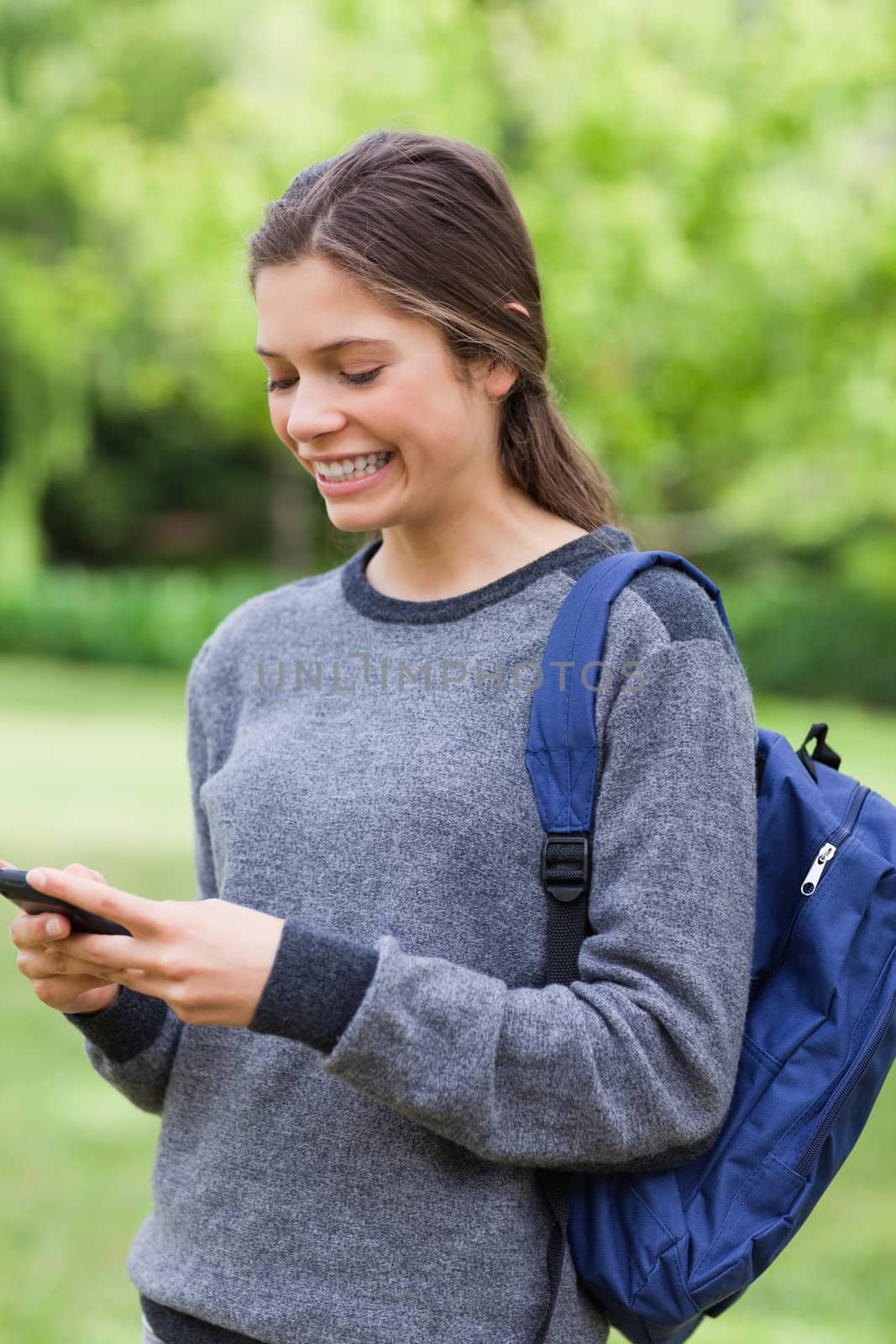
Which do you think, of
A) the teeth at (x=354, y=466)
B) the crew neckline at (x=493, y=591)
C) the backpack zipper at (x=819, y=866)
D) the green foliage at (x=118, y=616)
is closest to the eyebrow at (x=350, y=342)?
the teeth at (x=354, y=466)

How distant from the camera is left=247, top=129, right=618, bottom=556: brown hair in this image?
158cm

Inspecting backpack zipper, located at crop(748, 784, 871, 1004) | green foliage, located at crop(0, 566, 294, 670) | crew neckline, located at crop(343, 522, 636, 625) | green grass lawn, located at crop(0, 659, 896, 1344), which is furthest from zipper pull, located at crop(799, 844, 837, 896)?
green foliage, located at crop(0, 566, 294, 670)

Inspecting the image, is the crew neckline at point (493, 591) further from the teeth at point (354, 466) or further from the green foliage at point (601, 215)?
the green foliage at point (601, 215)

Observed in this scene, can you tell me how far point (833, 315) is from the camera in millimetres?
11125

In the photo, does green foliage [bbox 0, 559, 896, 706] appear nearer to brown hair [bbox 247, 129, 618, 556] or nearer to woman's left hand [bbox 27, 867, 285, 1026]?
brown hair [bbox 247, 129, 618, 556]

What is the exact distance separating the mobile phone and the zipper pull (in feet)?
2.16

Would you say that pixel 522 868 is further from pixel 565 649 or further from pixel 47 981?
pixel 47 981

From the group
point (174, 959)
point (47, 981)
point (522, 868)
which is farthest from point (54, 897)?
point (522, 868)

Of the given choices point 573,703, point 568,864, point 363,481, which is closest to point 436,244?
point 363,481

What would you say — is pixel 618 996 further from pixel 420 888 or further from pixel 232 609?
pixel 232 609

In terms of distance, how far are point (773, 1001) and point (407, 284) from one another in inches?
32.3

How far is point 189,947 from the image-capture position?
1309mm

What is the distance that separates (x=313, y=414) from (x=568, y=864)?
1.75 feet

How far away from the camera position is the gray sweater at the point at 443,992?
54.6 inches
